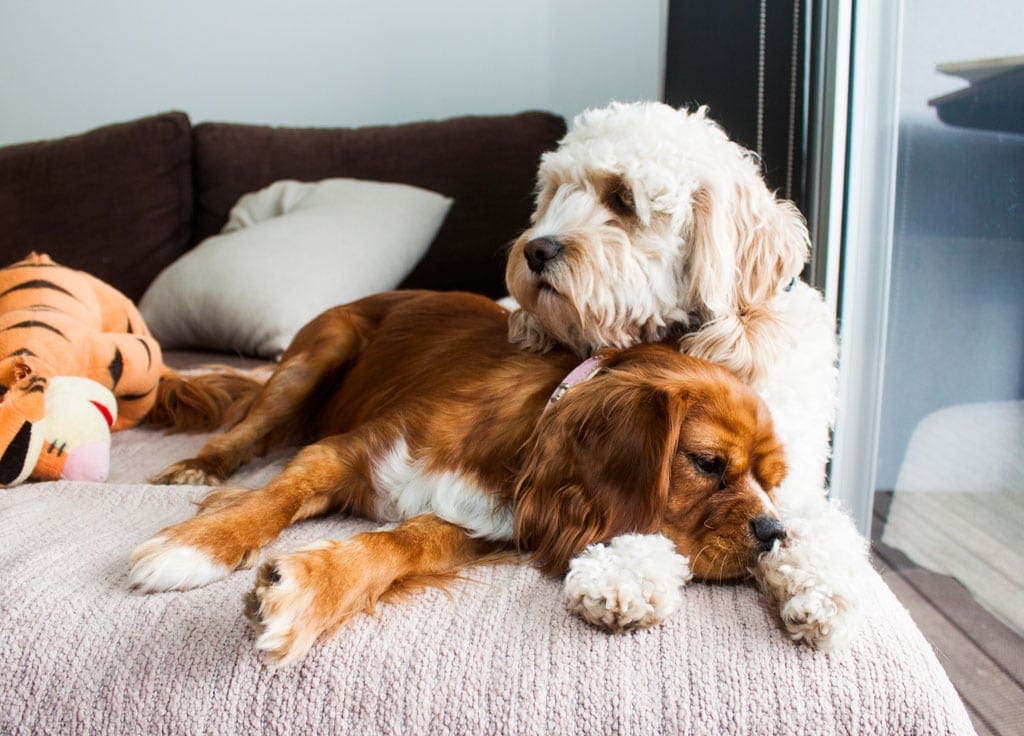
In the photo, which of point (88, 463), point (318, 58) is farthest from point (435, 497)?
point (318, 58)

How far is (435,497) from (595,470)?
27 centimetres

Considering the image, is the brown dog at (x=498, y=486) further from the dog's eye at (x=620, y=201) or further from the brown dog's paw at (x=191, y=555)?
the dog's eye at (x=620, y=201)

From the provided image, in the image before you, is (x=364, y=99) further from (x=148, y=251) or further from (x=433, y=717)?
(x=433, y=717)

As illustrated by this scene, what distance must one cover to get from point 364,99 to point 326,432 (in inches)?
97.9

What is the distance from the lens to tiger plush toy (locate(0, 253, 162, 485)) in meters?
1.64

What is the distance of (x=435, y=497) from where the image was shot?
4.58 feet

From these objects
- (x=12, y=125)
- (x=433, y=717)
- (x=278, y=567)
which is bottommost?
(x=433, y=717)

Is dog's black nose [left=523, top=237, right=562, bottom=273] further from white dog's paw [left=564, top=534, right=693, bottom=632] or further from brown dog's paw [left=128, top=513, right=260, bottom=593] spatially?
brown dog's paw [left=128, top=513, right=260, bottom=593]

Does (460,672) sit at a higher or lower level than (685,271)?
lower

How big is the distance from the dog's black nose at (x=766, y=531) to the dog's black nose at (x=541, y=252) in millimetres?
563

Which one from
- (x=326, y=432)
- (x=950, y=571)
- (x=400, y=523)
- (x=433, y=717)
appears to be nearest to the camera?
(x=433, y=717)

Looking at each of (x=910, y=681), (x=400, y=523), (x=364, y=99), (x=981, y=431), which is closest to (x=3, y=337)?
(x=400, y=523)

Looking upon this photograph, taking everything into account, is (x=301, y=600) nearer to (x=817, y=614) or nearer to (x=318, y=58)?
(x=817, y=614)

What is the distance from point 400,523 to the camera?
4.62 feet
